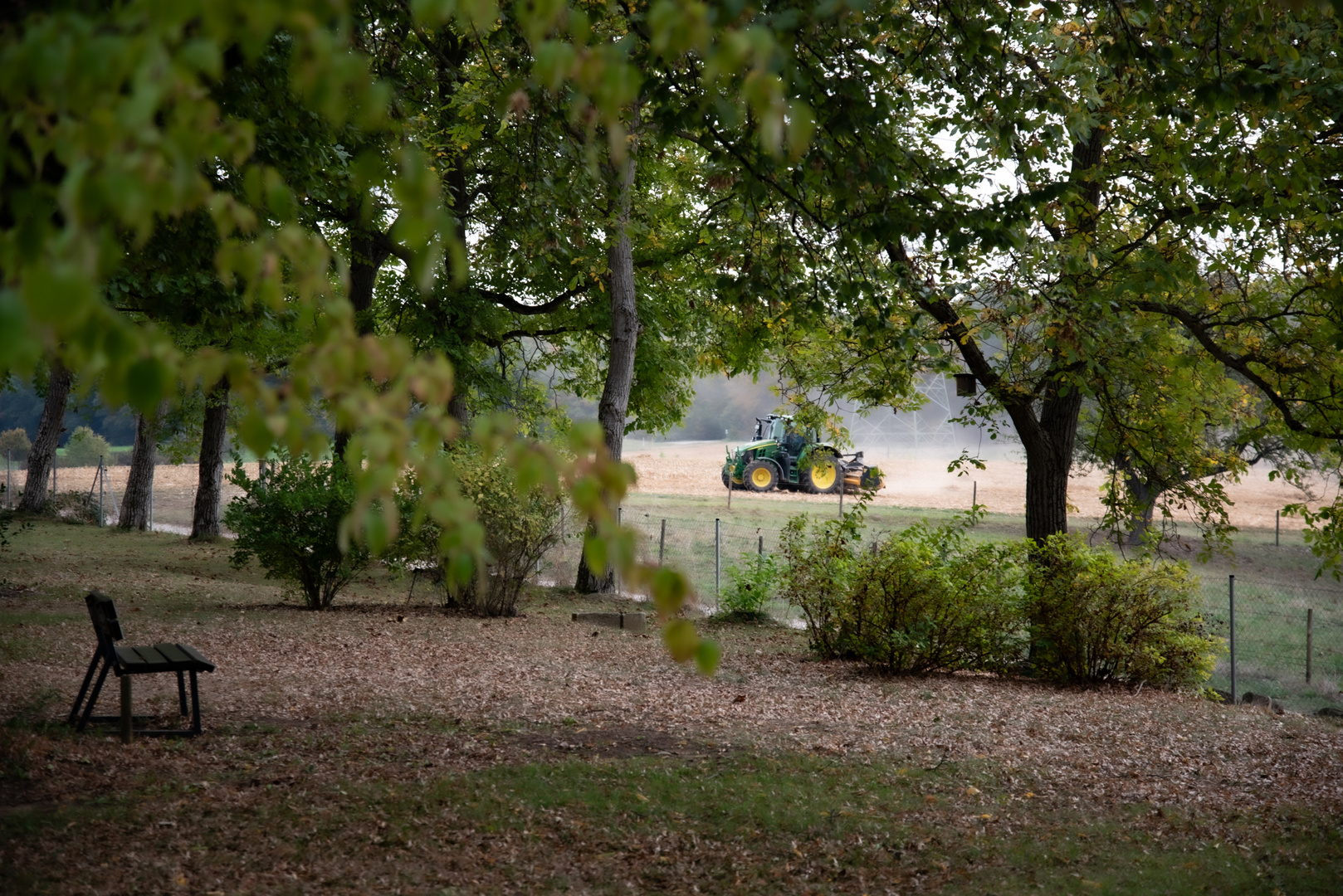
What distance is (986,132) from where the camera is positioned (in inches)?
254

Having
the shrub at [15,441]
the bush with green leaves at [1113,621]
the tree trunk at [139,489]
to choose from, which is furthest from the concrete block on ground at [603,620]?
the shrub at [15,441]

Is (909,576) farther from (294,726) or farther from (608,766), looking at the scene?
(294,726)

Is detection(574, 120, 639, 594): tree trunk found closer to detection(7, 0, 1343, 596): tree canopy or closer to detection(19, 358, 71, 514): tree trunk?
detection(7, 0, 1343, 596): tree canopy

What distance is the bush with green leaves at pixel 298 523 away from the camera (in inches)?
408

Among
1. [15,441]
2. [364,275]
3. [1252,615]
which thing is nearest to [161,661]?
[364,275]

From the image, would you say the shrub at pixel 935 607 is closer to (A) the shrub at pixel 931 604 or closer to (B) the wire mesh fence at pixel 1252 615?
(A) the shrub at pixel 931 604

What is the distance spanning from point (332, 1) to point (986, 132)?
19.6 feet

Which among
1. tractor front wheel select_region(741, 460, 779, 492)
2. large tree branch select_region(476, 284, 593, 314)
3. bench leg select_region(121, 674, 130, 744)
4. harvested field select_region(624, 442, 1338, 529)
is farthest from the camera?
tractor front wheel select_region(741, 460, 779, 492)

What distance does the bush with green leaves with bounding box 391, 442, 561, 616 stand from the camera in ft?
35.3

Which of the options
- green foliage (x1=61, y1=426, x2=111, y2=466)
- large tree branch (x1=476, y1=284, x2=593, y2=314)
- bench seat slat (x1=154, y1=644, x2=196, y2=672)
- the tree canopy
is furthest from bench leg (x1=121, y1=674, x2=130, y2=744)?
green foliage (x1=61, y1=426, x2=111, y2=466)

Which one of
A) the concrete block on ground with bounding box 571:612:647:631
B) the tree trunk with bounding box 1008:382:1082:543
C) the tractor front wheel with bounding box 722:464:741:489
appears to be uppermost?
the tractor front wheel with bounding box 722:464:741:489

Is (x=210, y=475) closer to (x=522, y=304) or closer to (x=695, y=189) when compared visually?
(x=522, y=304)

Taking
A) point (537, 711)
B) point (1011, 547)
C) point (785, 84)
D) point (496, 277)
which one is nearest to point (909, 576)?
point (1011, 547)

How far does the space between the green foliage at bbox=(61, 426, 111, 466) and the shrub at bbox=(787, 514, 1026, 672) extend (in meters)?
33.9
